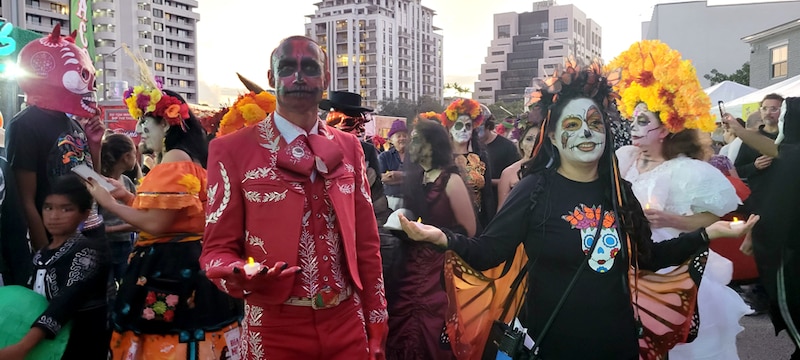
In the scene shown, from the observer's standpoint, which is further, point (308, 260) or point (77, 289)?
point (77, 289)

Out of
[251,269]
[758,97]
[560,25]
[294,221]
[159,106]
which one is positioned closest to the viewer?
[251,269]

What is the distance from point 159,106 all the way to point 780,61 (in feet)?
89.0

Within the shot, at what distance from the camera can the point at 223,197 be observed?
2355 mm

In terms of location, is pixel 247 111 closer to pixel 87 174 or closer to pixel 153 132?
pixel 153 132

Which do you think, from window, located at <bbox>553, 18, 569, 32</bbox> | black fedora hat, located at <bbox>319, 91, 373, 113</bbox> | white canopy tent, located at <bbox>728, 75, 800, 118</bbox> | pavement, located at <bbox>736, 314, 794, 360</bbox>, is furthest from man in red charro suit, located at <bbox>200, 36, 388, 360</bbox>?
window, located at <bbox>553, 18, 569, 32</bbox>

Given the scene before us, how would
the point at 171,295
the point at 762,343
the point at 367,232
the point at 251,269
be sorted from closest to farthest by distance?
the point at 251,269
the point at 367,232
the point at 171,295
the point at 762,343

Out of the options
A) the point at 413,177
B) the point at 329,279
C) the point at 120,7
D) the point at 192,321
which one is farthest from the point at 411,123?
the point at 120,7

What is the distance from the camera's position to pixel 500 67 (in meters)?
123

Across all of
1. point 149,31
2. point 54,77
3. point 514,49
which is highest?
point 514,49

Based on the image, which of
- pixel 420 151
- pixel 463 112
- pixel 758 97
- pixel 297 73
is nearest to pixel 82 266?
pixel 297 73

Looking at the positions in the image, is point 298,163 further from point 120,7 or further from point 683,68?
point 120,7

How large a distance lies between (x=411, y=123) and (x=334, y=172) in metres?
2.43

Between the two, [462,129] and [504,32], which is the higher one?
[504,32]

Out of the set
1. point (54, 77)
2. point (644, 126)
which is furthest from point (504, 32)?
point (54, 77)
